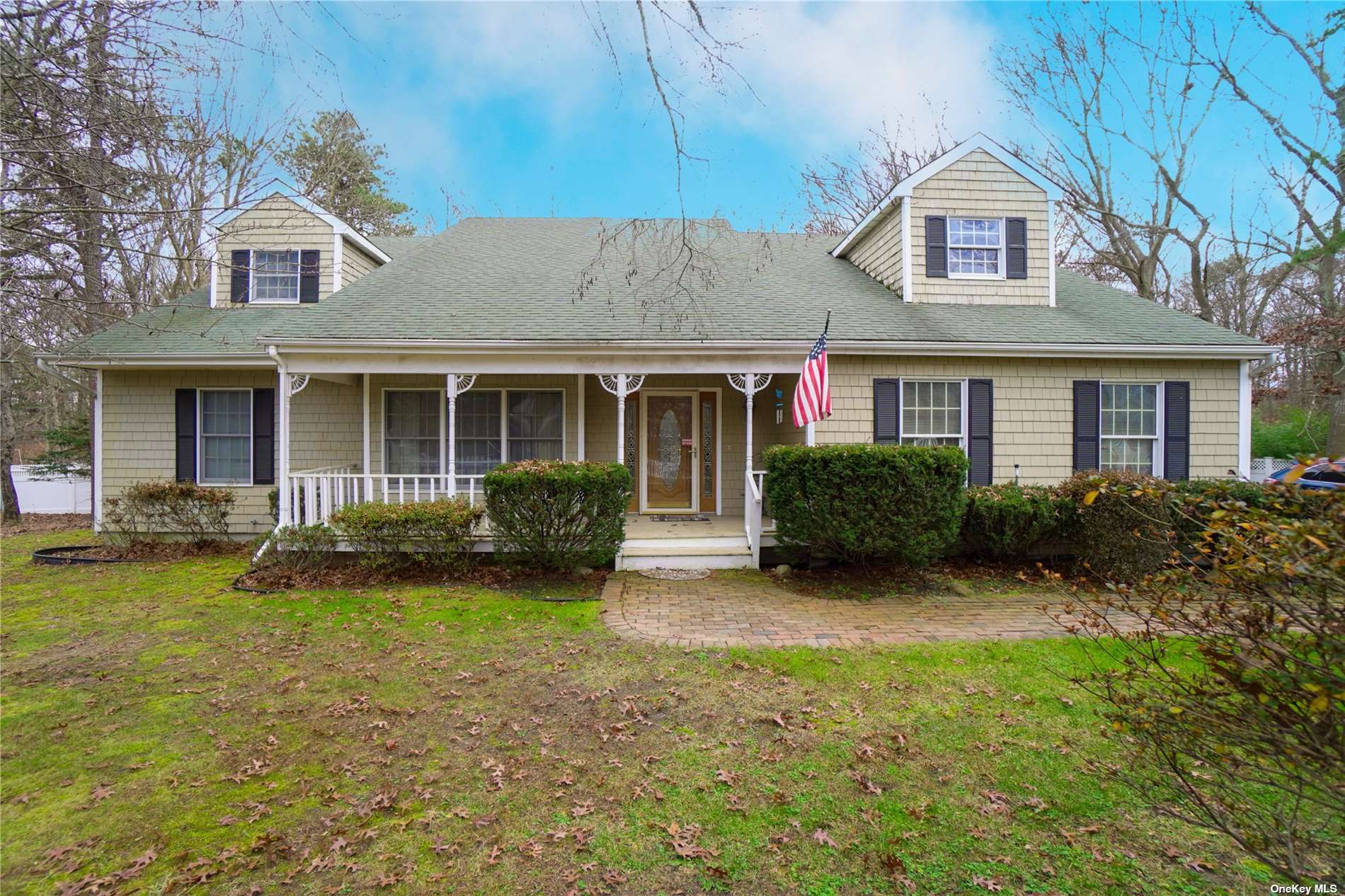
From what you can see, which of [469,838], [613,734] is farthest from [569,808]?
[613,734]

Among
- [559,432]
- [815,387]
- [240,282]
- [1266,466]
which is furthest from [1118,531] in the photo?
[1266,466]

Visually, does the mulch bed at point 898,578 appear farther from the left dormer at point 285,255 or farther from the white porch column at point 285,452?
the left dormer at point 285,255

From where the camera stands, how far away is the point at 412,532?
25.7 ft

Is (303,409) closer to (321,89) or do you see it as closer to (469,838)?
(321,89)

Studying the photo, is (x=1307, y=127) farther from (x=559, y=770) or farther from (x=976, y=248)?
(x=559, y=770)

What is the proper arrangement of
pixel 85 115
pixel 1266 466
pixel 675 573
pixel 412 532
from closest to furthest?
pixel 85 115
pixel 412 532
pixel 675 573
pixel 1266 466

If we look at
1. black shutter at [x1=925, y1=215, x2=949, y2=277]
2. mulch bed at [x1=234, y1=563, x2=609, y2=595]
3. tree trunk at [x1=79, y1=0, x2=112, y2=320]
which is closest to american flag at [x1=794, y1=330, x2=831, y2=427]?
mulch bed at [x1=234, y1=563, x2=609, y2=595]

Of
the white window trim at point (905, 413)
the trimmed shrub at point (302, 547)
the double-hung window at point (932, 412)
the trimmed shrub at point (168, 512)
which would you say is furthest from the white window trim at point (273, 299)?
the double-hung window at point (932, 412)

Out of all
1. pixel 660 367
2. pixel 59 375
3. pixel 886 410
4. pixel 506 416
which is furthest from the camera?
pixel 506 416

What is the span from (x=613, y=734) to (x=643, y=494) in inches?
274

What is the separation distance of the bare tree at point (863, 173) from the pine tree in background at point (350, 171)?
15372 millimetres

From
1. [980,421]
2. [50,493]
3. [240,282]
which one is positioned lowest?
[50,493]

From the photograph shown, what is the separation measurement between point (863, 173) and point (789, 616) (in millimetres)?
19248

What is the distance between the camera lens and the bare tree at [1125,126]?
17062 mm
